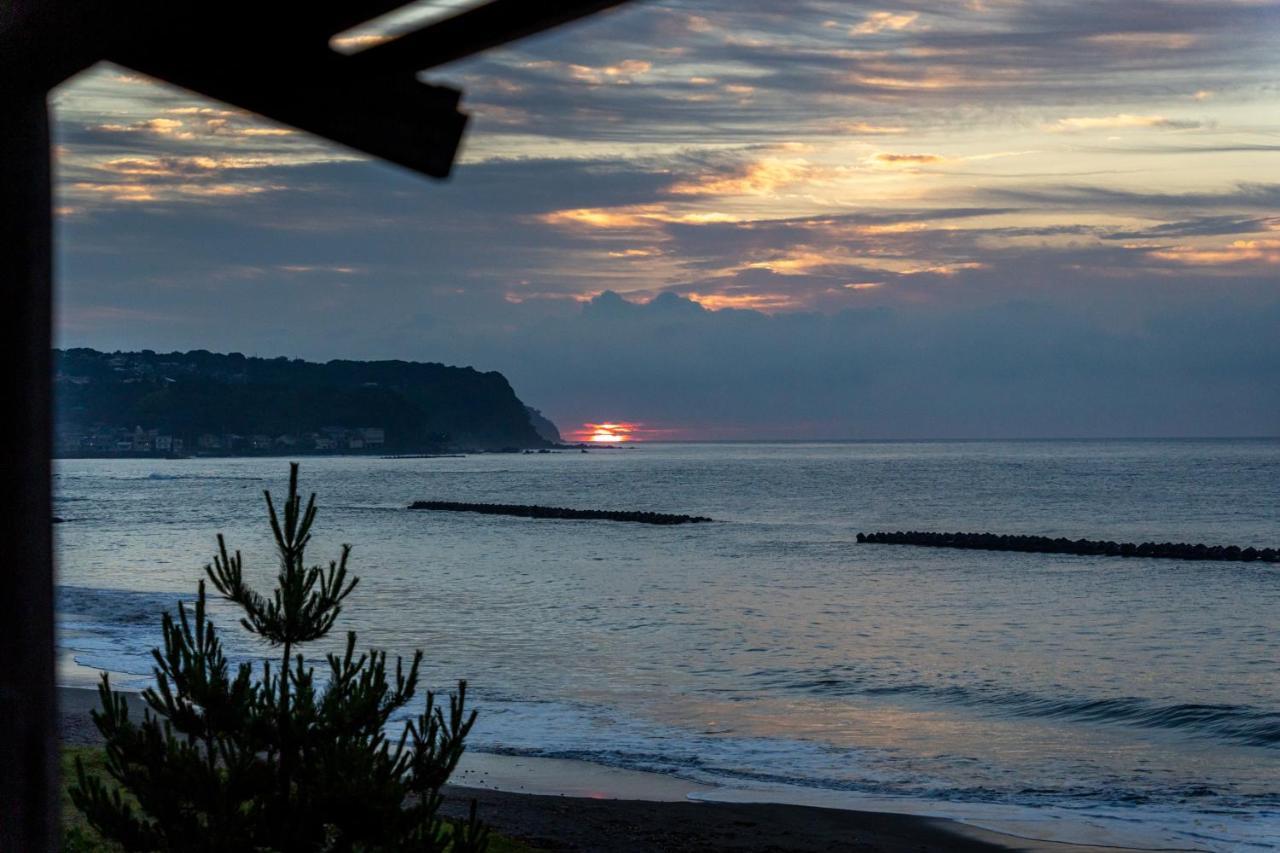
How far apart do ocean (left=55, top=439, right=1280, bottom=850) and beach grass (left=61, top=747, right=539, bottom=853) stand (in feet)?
13.8

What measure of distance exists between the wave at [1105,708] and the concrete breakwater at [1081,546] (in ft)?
104

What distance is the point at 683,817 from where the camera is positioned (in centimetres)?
1242

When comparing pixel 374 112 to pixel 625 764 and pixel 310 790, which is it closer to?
pixel 310 790

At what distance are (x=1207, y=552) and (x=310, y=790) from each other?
50.2 meters

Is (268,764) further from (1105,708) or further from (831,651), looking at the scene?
(831,651)

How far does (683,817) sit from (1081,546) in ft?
146

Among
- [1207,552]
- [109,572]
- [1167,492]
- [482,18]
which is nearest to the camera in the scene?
[482,18]

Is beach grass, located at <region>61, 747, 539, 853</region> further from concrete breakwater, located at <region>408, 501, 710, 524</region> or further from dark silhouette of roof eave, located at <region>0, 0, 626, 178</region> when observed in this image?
concrete breakwater, located at <region>408, 501, 710, 524</region>

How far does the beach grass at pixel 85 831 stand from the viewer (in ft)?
26.7

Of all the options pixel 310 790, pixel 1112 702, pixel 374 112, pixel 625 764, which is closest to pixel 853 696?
pixel 1112 702

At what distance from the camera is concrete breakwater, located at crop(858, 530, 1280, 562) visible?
161 ft

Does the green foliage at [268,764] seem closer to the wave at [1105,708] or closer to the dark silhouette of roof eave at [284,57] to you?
the dark silhouette of roof eave at [284,57]

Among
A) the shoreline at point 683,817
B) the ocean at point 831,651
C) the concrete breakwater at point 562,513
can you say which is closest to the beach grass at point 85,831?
the shoreline at point 683,817

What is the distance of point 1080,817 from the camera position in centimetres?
1302
